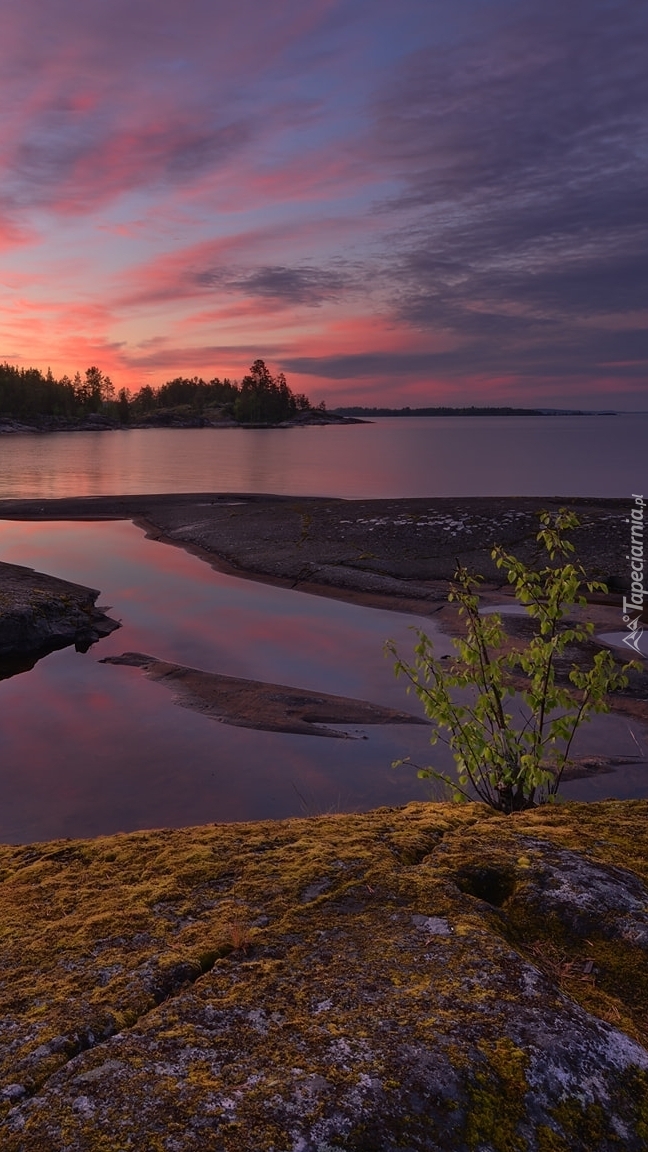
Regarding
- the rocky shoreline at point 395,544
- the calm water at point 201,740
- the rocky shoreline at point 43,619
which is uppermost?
the rocky shoreline at point 395,544

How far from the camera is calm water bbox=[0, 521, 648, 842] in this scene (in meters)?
11.7

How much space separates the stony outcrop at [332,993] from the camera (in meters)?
2.54

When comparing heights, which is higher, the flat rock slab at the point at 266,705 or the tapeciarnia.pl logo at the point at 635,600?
the tapeciarnia.pl logo at the point at 635,600

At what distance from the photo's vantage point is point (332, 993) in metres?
3.25

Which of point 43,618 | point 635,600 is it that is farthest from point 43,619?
point 635,600

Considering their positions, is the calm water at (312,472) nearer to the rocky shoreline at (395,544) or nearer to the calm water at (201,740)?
the rocky shoreline at (395,544)

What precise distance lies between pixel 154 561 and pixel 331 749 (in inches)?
812

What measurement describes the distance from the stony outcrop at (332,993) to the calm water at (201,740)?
6714 mm

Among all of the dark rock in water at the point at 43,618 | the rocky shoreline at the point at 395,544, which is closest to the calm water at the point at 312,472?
the rocky shoreline at the point at 395,544

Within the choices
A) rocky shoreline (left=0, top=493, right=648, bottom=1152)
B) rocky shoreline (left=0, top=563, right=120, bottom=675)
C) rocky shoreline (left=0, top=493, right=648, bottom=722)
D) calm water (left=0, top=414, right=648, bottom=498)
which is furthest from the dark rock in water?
calm water (left=0, top=414, right=648, bottom=498)

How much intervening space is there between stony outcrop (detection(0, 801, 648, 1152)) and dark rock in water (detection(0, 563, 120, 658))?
52.2ft

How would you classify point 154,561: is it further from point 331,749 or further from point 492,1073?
point 492,1073

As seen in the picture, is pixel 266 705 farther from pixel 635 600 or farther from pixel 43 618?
pixel 635 600

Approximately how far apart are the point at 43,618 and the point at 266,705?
832 centimetres
